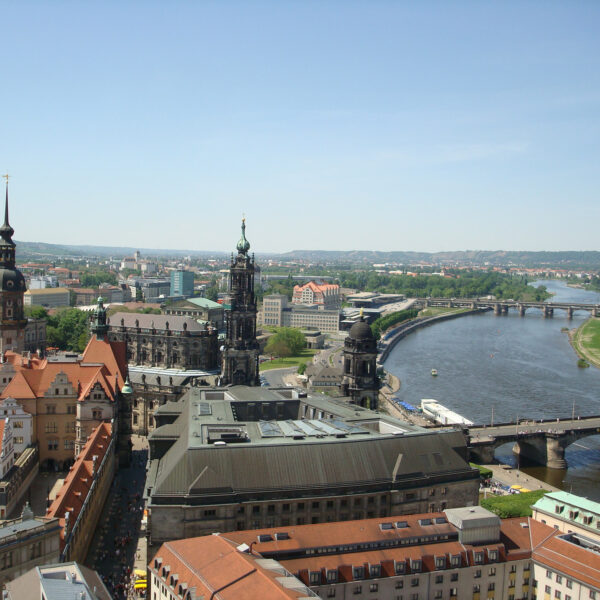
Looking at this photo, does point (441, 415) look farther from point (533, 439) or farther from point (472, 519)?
point (472, 519)

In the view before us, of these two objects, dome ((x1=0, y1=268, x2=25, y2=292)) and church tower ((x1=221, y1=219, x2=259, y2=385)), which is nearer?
dome ((x1=0, y1=268, x2=25, y2=292))

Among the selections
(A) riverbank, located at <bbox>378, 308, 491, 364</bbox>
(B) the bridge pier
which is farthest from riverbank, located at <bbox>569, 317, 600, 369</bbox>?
(B) the bridge pier

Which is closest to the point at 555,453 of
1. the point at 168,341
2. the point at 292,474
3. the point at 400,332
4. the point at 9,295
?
the point at 292,474

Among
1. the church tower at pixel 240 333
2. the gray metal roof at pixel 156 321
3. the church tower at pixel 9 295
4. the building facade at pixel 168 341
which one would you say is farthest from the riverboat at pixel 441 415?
the church tower at pixel 9 295

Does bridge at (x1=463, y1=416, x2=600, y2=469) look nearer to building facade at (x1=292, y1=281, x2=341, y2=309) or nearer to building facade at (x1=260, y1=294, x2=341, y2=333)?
building facade at (x1=260, y1=294, x2=341, y2=333)

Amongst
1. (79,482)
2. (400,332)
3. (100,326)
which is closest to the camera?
(79,482)

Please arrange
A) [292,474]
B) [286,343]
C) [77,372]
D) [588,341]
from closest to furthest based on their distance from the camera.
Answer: [292,474], [77,372], [286,343], [588,341]
